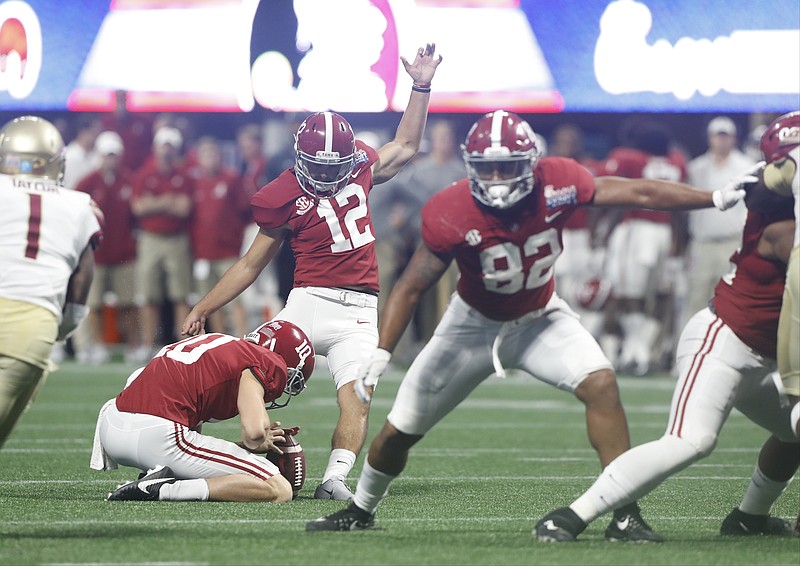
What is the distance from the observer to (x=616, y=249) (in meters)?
12.5

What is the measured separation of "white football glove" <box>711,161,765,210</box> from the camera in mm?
4746

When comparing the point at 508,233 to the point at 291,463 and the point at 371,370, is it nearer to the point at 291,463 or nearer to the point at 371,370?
the point at 371,370

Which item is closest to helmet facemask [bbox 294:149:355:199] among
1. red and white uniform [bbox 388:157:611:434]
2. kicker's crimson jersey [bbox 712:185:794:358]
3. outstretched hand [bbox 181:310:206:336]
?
outstretched hand [bbox 181:310:206:336]

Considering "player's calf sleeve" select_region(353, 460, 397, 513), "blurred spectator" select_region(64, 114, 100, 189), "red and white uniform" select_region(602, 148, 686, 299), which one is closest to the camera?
"player's calf sleeve" select_region(353, 460, 397, 513)

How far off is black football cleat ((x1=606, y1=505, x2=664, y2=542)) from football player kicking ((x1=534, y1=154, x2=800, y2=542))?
0.50 ft

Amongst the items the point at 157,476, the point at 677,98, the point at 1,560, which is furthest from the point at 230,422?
the point at 1,560

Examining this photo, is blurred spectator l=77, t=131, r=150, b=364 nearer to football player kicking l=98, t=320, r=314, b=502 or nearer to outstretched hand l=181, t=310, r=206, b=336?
outstretched hand l=181, t=310, r=206, b=336

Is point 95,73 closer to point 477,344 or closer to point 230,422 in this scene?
point 230,422

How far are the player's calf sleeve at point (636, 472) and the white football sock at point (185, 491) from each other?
1774 millimetres

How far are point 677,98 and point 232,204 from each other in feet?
14.1

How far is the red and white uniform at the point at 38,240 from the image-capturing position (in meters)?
4.68

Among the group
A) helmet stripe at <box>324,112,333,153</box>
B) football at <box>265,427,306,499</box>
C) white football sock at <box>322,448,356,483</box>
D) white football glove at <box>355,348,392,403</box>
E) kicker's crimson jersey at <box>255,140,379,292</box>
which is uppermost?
helmet stripe at <box>324,112,333,153</box>

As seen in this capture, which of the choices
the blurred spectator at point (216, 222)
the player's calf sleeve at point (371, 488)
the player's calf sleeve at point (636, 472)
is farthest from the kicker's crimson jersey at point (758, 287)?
the blurred spectator at point (216, 222)

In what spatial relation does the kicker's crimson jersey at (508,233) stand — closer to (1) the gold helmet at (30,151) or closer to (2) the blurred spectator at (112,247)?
(1) the gold helmet at (30,151)
